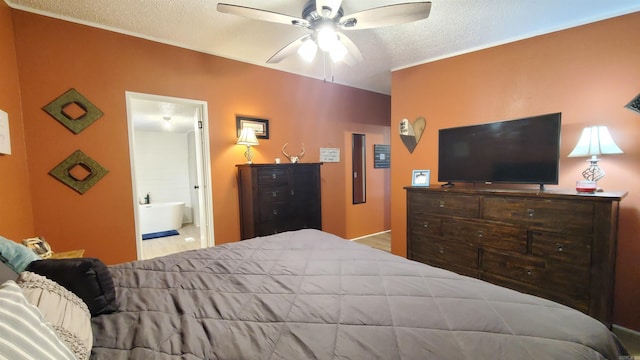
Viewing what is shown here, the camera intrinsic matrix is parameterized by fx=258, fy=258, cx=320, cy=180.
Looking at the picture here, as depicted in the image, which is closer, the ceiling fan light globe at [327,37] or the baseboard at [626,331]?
the ceiling fan light globe at [327,37]

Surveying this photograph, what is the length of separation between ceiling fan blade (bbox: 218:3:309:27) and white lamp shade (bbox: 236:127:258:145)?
1388 mm

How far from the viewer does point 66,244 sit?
7.30 ft

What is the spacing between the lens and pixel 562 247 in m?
1.92

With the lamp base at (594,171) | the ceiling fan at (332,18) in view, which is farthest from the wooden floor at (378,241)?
the ceiling fan at (332,18)

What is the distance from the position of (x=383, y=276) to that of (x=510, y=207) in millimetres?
1584

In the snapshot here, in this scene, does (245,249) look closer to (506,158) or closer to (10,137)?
(10,137)

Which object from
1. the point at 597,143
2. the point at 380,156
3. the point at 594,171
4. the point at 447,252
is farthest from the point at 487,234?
the point at 380,156

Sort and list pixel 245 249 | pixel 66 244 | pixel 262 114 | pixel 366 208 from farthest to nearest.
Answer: pixel 366 208 → pixel 262 114 → pixel 66 244 → pixel 245 249

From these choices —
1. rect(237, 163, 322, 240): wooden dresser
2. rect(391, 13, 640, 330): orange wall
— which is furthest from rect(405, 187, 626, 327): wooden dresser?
rect(237, 163, 322, 240): wooden dresser

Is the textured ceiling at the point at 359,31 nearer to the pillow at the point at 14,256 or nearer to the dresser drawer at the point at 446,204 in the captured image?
the dresser drawer at the point at 446,204

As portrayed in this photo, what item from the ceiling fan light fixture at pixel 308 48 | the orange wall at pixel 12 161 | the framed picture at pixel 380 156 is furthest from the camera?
the framed picture at pixel 380 156

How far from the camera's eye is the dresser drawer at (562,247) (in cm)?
184

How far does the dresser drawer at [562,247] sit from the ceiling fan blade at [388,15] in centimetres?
187

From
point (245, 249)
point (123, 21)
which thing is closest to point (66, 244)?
point (245, 249)
